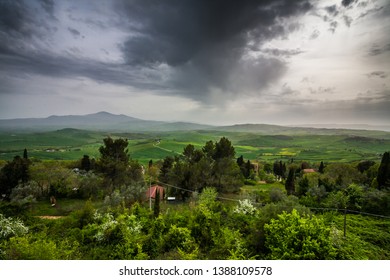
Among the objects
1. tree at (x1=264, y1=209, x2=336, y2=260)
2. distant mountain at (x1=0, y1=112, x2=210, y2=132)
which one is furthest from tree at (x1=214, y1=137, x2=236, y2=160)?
tree at (x1=264, y1=209, x2=336, y2=260)

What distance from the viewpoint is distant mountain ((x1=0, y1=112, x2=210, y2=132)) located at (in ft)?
22.0

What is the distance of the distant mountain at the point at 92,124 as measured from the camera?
264 inches

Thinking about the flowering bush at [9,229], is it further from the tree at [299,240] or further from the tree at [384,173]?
the tree at [384,173]

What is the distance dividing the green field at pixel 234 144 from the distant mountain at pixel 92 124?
55.9 inches

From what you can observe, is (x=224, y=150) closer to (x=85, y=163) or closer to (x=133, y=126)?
(x=85, y=163)

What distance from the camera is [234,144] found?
2670cm

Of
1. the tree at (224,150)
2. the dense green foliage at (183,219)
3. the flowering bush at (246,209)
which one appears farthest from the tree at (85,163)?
the flowering bush at (246,209)

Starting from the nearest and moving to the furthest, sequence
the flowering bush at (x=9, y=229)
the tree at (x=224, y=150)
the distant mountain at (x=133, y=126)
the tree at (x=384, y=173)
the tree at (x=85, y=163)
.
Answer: the flowering bush at (x=9, y=229), the distant mountain at (x=133, y=126), the tree at (x=384, y=173), the tree at (x=224, y=150), the tree at (x=85, y=163)

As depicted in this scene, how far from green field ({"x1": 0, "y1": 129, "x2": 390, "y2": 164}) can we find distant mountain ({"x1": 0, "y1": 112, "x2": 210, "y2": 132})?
1419 mm

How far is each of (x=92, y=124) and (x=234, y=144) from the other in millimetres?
16966

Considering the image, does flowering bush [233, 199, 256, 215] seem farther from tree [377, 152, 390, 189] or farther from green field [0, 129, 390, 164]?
green field [0, 129, 390, 164]

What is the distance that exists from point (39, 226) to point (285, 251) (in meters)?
7.05

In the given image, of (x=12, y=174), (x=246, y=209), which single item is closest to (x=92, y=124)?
(x=12, y=174)
